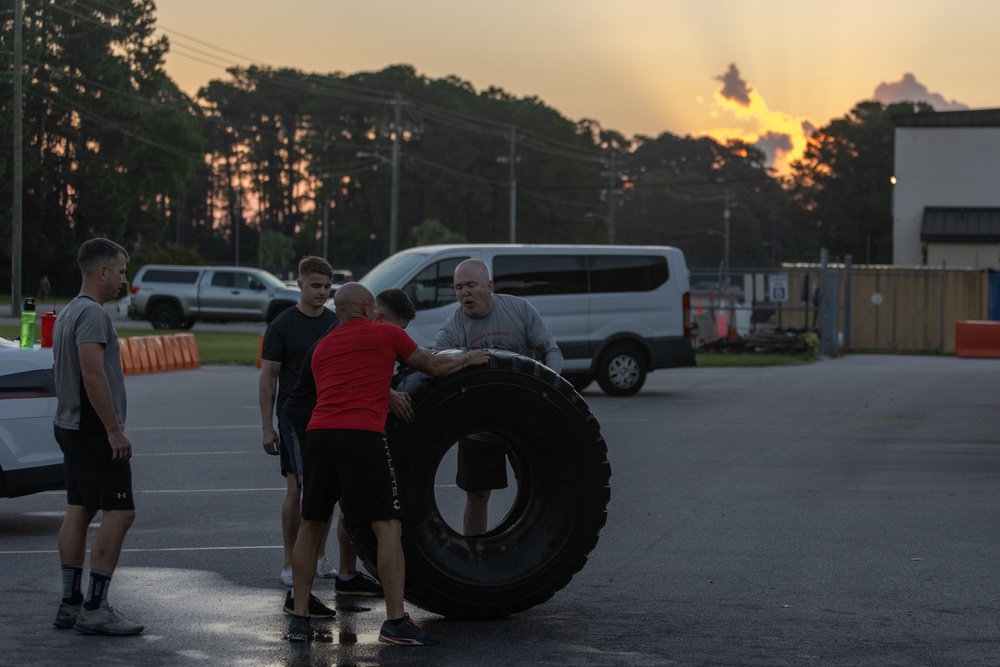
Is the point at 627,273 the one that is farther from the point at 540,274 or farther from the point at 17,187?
the point at 17,187

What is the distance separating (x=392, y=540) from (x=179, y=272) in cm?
3620

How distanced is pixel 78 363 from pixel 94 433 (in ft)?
1.08

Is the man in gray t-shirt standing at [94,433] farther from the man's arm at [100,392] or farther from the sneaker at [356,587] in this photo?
the sneaker at [356,587]

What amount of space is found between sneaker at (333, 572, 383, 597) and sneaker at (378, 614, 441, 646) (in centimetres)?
120

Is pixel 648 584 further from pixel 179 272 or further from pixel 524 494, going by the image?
pixel 179 272

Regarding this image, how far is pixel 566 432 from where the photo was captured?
7.13 metres

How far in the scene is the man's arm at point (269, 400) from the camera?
750cm

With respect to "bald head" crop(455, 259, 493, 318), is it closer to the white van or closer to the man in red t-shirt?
the man in red t-shirt

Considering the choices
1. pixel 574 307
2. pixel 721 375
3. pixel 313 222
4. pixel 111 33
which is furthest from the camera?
pixel 313 222

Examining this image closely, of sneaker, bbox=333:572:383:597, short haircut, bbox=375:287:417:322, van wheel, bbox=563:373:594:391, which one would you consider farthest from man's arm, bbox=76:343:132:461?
van wheel, bbox=563:373:594:391

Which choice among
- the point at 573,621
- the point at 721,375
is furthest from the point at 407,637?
the point at 721,375

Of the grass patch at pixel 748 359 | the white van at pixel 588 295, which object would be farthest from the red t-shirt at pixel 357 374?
the grass patch at pixel 748 359

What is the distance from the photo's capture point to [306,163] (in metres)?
109

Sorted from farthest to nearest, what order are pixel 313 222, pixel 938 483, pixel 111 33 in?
pixel 313 222, pixel 111 33, pixel 938 483
